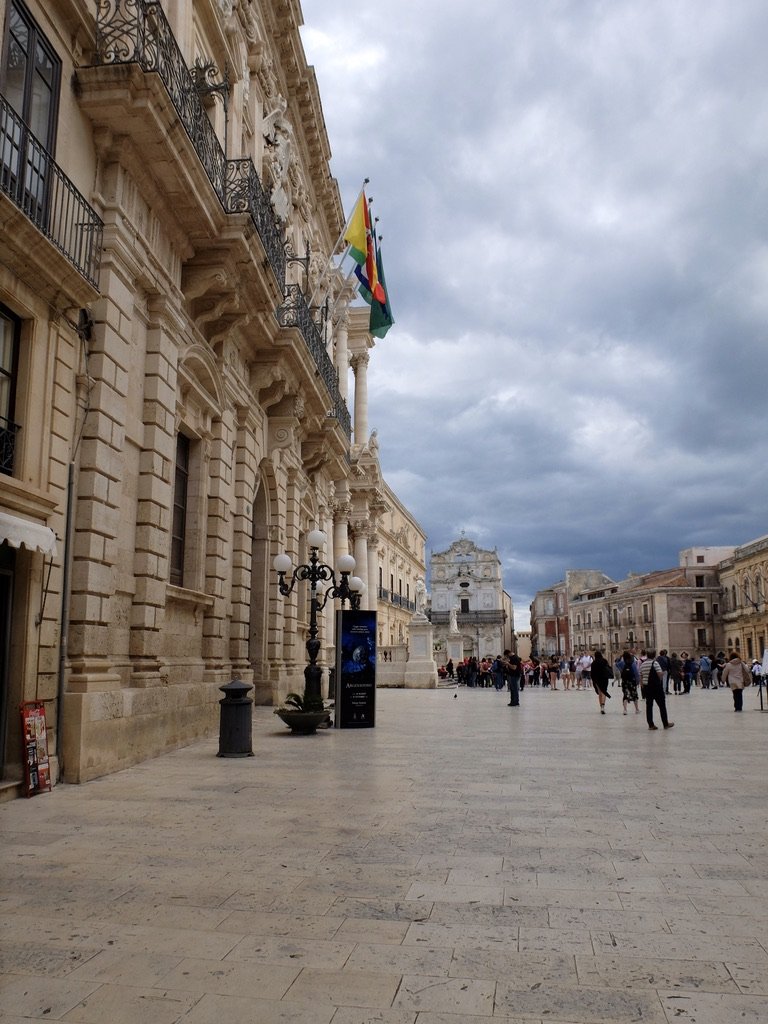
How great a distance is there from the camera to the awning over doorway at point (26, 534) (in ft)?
23.4

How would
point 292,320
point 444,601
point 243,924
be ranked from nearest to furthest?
point 243,924 < point 292,320 < point 444,601

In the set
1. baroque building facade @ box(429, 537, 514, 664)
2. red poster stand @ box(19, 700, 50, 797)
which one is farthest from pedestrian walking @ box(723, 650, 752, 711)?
baroque building facade @ box(429, 537, 514, 664)

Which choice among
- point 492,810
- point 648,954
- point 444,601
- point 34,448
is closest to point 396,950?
point 648,954

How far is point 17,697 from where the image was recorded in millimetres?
8062

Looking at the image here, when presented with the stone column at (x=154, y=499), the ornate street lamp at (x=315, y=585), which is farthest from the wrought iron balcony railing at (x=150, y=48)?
the ornate street lamp at (x=315, y=585)

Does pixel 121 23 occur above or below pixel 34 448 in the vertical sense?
above

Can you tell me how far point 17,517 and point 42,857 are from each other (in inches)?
125

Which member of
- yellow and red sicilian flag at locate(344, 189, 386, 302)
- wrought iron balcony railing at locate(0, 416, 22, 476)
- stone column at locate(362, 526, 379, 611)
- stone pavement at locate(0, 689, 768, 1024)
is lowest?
stone pavement at locate(0, 689, 768, 1024)

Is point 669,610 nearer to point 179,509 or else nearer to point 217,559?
point 217,559

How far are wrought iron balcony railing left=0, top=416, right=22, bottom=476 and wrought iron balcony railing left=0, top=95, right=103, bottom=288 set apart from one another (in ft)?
5.49

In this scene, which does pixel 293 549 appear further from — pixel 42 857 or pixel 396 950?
pixel 396 950

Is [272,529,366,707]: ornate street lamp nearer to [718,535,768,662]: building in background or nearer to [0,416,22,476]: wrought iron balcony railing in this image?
[0,416,22,476]: wrought iron balcony railing

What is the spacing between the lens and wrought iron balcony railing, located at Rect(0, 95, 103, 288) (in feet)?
25.7

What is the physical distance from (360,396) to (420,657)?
40.0ft
